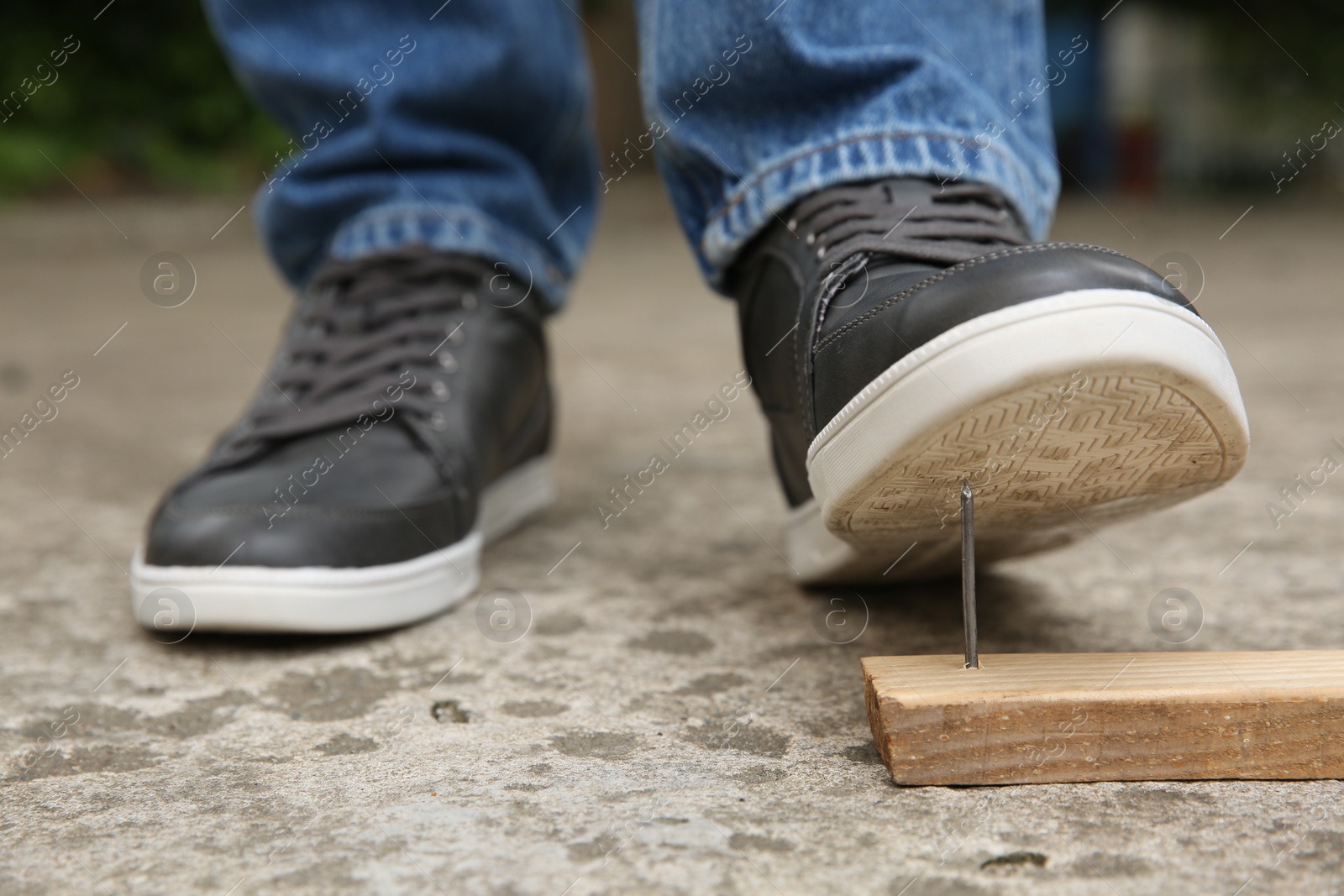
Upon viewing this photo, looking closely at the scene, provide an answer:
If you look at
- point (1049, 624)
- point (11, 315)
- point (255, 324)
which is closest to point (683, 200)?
point (1049, 624)

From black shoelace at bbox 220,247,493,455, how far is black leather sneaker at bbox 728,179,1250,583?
1.18 feet

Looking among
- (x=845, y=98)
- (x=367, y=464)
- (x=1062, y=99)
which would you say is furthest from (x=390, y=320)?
(x=1062, y=99)

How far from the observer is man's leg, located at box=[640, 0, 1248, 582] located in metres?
0.64

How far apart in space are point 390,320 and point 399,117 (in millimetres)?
220

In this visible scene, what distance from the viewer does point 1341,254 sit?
12.7ft

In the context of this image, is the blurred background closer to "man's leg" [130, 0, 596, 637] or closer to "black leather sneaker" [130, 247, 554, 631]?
"man's leg" [130, 0, 596, 637]

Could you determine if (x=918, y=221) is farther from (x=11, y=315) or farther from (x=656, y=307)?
(x=11, y=315)

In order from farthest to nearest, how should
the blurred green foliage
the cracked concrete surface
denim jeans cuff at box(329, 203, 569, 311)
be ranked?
the blurred green foliage < denim jeans cuff at box(329, 203, 569, 311) < the cracked concrete surface

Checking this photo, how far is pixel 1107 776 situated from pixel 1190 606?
0.36 m

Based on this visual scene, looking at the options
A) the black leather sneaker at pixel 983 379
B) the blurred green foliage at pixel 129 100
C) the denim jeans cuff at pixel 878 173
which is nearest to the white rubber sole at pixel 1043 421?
the black leather sneaker at pixel 983 379

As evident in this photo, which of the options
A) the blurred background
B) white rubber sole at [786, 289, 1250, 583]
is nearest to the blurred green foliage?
the blurred background

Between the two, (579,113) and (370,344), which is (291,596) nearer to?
(370,344)

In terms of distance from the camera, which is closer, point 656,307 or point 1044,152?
point 1044,152

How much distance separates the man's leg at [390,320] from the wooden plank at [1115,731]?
1.51 feet
